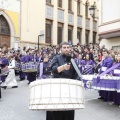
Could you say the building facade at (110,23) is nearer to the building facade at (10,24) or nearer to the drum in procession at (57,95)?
the building facade at (10,24)

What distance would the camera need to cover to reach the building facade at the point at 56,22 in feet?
86.0

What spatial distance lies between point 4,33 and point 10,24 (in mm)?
843

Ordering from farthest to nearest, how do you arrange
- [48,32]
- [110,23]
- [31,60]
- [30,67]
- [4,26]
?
[48,32] < [4,26] < [110,23] < [31,60] < [30,67]

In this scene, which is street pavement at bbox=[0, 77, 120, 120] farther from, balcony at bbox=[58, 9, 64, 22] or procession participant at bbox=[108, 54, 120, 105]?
balcony at bbox=[58, 9, 64, 22]

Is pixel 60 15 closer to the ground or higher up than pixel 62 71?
higher up

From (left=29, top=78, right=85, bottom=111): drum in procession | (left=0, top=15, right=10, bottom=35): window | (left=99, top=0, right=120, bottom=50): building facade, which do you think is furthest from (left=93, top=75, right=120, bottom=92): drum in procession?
(left=0, top=15, right=10, bottom=35): window

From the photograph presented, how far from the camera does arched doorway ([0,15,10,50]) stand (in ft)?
78.5

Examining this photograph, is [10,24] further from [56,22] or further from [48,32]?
[56,22]

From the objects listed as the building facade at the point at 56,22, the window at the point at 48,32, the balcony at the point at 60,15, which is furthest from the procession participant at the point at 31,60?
the balcony at the point at 60,15

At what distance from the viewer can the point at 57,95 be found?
470cm

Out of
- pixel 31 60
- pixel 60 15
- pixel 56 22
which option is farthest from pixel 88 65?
pixel 60 15

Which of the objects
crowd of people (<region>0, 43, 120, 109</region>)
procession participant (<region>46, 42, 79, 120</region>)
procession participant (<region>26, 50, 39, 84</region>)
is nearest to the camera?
procession participant (<region>46, 42, 79, 120</region>)

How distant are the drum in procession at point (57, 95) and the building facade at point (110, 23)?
15.8m

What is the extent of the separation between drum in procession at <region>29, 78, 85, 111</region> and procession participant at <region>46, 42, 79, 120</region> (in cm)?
37
